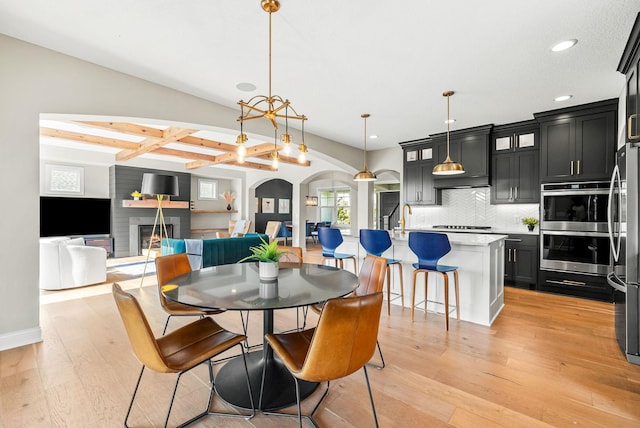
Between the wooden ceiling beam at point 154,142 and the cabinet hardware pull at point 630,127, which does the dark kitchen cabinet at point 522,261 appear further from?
the wooden ceiling beam at point 154,142

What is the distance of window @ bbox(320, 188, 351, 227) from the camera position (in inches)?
485

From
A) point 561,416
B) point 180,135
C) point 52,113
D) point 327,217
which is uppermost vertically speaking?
point 180,135

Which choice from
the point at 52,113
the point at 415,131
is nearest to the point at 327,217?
the point at 415,131

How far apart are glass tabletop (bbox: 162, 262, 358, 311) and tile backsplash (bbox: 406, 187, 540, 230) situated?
4165mm

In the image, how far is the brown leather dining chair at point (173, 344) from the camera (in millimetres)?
1396

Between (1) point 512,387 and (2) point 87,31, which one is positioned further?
(2) point 87,31

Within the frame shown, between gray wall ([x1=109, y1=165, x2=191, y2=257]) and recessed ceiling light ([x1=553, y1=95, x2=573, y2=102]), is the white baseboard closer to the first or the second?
gray wall ([x1=109, y1=165, x2=191, y2=257])

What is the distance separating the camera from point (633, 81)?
244cm

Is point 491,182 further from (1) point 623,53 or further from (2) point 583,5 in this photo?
(2) point 583,5

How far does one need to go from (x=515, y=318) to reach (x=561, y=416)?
5.90 feet

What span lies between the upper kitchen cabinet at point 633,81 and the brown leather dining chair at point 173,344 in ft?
10.8

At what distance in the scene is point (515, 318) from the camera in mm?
3398

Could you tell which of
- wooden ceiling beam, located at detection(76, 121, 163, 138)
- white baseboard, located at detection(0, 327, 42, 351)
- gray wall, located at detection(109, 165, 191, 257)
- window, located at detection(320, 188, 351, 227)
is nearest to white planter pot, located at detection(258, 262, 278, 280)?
white baseboard, located at detection(0, 327, 42, 351)

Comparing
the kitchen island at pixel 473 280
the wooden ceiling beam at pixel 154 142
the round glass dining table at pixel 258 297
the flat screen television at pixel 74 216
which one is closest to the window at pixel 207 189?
the wooden ceiling beam at pixel 154 142
